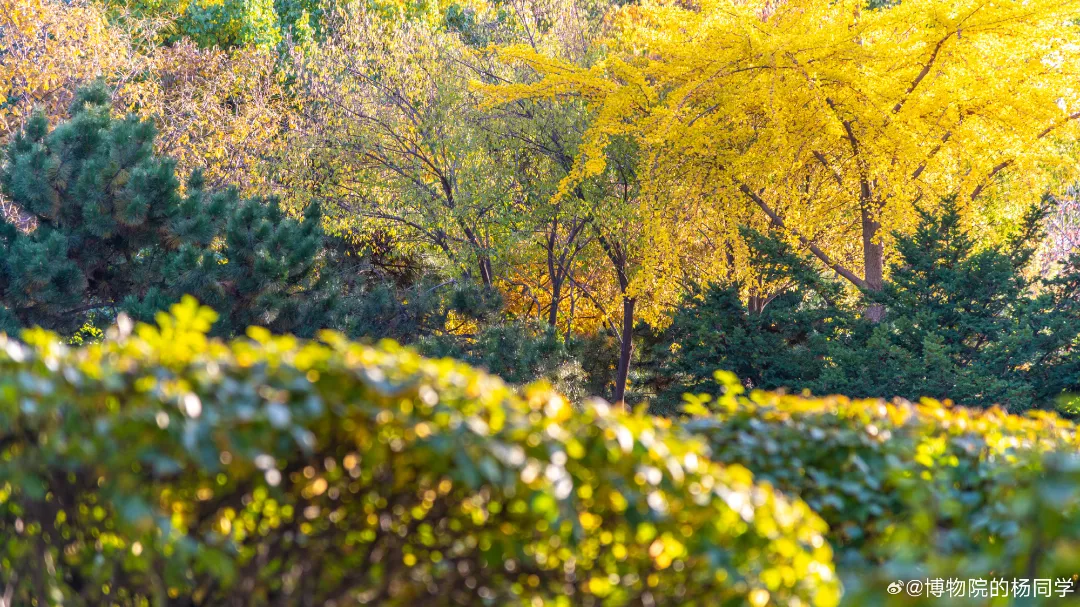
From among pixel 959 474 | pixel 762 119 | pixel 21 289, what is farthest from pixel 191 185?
pixel 959 474

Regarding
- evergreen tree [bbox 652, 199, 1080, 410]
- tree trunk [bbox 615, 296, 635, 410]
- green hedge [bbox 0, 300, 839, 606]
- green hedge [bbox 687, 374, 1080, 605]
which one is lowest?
tree trunk [bbox 615, 296, 635, 410]

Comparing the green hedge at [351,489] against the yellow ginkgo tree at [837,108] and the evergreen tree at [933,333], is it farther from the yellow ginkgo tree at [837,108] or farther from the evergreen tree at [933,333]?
the yellow ginkgo tree at [837,108]

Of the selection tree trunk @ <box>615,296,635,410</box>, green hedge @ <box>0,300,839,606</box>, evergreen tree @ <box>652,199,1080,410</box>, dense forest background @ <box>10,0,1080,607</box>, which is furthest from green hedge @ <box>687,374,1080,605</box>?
tree trunk @ <box>615,296,635,410</box>

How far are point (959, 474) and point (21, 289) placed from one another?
949 cm

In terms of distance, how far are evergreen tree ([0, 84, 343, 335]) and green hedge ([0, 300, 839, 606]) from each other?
834cm

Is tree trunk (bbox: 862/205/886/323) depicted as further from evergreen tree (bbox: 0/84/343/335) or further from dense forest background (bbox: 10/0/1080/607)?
evergreen tree (bbox: 0/84/343/335)

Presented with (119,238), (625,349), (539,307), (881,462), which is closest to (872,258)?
(625,349)

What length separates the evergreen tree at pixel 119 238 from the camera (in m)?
9.86

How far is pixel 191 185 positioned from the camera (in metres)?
11.1

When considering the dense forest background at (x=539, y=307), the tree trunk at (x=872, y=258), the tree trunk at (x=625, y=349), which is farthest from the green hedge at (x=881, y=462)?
the tree trunk at (x=625, y=349)

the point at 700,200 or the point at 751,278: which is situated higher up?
the point at 700,200

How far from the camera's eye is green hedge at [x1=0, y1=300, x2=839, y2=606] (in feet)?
5.93

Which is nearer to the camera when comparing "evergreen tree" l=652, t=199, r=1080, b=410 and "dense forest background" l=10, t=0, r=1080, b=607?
"dense forest background" l=10, t=0, r=1080, b=607

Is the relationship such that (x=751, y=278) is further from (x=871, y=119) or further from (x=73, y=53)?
(x=73, y=53)
